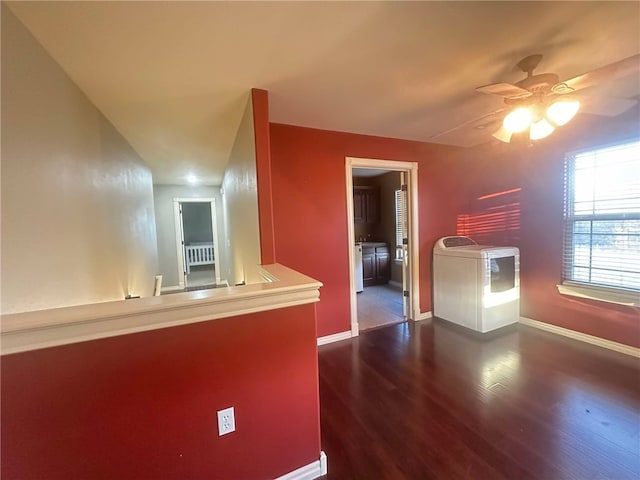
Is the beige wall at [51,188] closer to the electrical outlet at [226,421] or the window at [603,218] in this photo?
the electrical outlet at [226,421]

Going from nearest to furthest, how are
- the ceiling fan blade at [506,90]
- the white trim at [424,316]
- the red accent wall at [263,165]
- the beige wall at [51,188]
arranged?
the beige wall at [51,188] → the ceiling fan blade at [506,90] → the red accent wall at [263,165] → the white trim at [424,316]

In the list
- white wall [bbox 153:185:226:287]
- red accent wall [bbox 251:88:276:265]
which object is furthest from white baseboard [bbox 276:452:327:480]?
white wall [bbox 153:185:226:287]

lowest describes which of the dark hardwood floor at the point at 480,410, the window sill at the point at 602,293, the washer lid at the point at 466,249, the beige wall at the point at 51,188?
the dark hardwood floor at the point at 480,410

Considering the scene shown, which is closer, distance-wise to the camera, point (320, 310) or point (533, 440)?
point (533, 440)

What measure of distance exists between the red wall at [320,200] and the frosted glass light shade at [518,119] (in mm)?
1503

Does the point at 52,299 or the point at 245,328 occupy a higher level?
the point at 52,299

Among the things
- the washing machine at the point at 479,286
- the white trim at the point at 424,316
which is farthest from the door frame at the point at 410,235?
the washing machine at the point at 479,286

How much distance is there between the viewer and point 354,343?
298 cm

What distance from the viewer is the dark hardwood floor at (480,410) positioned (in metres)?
1.45

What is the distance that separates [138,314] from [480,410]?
2132 millimetres

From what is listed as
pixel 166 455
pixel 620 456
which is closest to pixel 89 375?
pixel 166 455

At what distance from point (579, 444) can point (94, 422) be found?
2414 millimetres

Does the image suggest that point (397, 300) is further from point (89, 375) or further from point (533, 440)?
point (89, 375)

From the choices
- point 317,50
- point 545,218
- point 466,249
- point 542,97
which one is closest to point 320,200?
point 317,50
